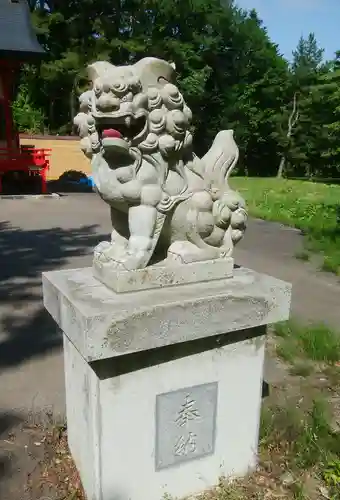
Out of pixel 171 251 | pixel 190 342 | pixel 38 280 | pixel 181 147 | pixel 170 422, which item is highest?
pixel 181 147

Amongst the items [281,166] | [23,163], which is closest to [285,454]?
[23,163]

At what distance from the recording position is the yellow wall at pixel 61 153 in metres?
16.1

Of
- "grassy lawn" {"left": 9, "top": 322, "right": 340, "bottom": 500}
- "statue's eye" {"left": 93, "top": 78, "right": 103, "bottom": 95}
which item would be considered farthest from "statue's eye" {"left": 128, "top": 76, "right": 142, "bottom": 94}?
"grassy lawn" {"left": 9, "top": 322, "right": 340, "bottom": 500}

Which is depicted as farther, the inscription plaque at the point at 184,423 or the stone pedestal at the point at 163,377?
the inscription plaque at the point at 184,423

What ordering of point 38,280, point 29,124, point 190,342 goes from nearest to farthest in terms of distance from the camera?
point 190,342, point 38,280, point 29,124

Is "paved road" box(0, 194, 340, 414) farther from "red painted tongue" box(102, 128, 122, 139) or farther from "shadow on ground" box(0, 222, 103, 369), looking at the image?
"red painted tongue" box(102, 128, 122, 139)

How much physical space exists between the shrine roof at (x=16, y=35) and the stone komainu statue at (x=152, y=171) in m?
11.3

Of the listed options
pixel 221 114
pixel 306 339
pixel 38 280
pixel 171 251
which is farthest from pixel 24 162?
pixel 221 114

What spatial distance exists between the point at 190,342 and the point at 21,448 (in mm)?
1190

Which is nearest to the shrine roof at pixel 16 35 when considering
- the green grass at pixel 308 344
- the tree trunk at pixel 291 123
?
the green grass at pixel 308 344

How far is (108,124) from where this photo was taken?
5.95 ft

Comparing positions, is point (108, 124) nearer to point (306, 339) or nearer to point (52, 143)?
point (306, 339)

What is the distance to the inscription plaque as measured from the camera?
2.02 meters

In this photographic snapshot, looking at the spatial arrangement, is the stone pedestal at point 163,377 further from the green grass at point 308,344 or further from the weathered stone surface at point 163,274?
the green grass at point 308,344
